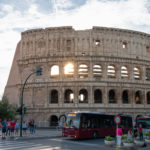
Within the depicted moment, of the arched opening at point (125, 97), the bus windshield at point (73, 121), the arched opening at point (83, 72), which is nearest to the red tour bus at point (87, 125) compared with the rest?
the bus windshield at point (73, 121)

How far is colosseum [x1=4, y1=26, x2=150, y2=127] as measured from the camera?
1416 inches

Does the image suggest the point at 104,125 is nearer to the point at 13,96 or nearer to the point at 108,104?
the point at 108,104

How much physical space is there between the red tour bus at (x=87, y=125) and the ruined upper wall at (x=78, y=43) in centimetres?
1648

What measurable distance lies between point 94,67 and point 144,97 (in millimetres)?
10678

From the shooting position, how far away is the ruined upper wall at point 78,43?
3709 cm

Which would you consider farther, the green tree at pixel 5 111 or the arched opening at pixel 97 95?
the arched opening at pixel 97 95

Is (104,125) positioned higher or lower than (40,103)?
lower

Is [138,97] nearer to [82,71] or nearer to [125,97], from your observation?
[125,97]

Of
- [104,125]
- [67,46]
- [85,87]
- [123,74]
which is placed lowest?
[104,125]

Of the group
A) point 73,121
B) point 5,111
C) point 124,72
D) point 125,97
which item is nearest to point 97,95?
point 125,97

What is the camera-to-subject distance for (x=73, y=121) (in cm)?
1991

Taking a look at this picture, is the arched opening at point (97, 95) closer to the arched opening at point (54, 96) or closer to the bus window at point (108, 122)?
the arched opening at point (54, 96)

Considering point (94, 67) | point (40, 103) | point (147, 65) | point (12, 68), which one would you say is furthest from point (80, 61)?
point (12, 68)

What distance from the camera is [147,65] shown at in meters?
40.5
